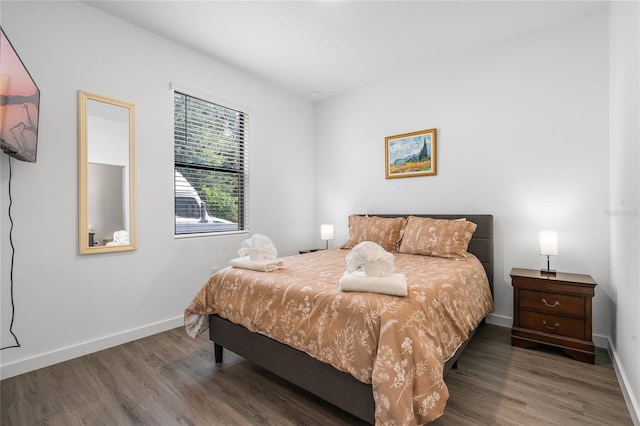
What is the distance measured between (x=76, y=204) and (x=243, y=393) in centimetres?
198

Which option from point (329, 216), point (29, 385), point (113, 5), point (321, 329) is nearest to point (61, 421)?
point (29, 385)

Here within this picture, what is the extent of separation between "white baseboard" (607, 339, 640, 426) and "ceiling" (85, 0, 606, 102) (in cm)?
283

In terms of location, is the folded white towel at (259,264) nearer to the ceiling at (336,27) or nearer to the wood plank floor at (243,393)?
the wood plank floor at (243,393)

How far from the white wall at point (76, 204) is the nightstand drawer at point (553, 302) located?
2968 mm

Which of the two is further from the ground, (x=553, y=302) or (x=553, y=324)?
(x=553, y=302)

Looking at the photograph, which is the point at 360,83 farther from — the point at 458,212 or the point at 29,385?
the point at 29,385

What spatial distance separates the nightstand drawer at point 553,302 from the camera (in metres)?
2.25

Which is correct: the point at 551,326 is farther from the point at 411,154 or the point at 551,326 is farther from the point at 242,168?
the point at 242,168

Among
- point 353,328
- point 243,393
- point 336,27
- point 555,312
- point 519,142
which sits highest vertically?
point 336,27

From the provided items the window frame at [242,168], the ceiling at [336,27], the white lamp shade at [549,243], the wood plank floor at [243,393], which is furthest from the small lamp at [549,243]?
the window frame at [242,168]

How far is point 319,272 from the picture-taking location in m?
2.17

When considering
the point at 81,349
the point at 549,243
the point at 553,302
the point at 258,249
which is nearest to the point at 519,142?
the point at 549,243

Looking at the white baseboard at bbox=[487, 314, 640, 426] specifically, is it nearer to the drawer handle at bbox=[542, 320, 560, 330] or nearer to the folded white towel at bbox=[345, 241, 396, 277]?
the drawer handle at bbox=[542, 320, 560, 330]

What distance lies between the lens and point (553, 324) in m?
2.35
